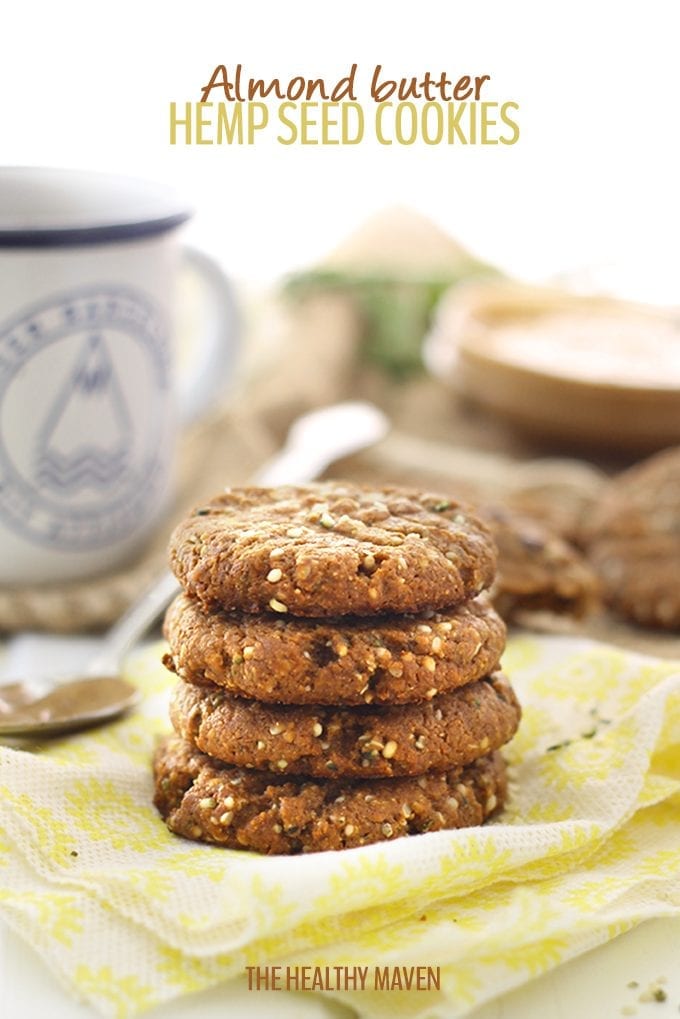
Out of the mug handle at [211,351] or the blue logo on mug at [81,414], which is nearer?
the blue logo on mug at [81,414]

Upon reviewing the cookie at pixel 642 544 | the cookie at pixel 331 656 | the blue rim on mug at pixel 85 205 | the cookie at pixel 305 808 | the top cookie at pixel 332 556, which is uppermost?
the blue rim on mug at pixel 85 205

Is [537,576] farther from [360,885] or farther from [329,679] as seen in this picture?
[360,885]

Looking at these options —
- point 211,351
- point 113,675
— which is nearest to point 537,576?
point 113,675

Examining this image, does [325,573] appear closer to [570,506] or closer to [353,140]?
[353,140]

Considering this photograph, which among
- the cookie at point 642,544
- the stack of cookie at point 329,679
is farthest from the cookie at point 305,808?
the cookie at point 642,544

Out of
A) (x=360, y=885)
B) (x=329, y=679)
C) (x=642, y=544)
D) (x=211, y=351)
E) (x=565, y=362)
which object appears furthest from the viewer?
(x=565, y=362)

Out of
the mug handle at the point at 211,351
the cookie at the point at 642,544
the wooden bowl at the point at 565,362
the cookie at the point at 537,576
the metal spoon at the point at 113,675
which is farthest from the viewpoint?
the wooden bowl at the point at 565,362

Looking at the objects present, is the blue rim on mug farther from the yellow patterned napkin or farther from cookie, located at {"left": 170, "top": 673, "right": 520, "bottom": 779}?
cookie, located at {"left": 170, "top": 673, "right": 520, "bottom": 779}

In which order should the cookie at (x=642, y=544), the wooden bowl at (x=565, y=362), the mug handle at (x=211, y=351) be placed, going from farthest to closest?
the wooden bowl at (x=565, y=362) < the mug handle at (x=211, y=351) < the cookie at (x=642, y=544)

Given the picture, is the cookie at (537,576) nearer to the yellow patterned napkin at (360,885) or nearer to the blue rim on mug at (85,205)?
the yellow patterned napkin at (360,885)
